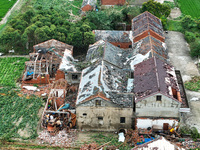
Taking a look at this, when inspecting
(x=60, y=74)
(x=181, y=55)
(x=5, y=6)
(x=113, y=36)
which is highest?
(x=5, y=6)

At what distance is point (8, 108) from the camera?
38406mm

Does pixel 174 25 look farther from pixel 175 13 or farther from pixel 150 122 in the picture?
pixel 150 122

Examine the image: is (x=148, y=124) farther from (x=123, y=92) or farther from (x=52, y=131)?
(x=52, y=131)

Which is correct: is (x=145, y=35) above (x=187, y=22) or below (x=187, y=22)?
below

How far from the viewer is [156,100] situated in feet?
106

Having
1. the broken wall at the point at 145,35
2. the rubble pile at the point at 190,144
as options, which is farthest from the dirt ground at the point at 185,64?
the broken wall at the point at 145,35

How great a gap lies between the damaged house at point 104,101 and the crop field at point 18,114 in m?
6.15

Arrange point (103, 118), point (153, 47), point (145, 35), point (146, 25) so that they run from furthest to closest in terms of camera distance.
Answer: point (146, 25)
point (145, 35)
point (153, 47)
point (103, 118)

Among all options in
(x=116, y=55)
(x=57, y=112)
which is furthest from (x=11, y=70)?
(x=116, y=55)

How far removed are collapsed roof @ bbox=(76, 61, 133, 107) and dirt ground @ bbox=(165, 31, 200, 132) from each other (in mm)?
8603

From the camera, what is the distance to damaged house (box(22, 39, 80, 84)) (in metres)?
42.1

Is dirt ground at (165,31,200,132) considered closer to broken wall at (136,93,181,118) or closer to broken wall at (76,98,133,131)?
broken wall at (136,93,181,118)

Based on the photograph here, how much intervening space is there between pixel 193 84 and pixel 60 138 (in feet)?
69.1

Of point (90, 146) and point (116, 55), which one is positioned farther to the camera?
point (116, 55)
